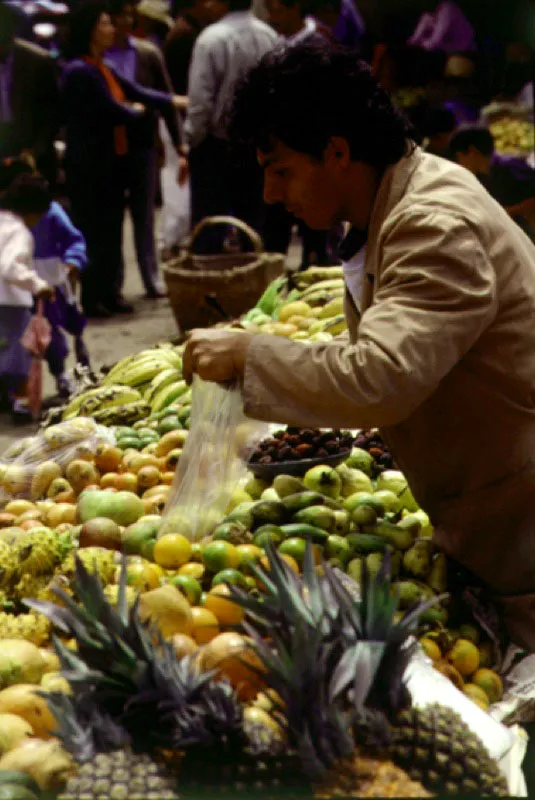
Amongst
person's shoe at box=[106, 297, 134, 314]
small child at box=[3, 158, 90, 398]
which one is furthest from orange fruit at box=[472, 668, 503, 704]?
person's shoe at box=[106, 297, 134, 314]

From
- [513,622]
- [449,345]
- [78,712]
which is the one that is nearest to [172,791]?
[78,712]

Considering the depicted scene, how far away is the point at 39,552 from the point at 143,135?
6166 mm

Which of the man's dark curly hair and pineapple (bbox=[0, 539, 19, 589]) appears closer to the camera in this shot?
the man's dark curly hair

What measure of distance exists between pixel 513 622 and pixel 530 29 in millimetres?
8048

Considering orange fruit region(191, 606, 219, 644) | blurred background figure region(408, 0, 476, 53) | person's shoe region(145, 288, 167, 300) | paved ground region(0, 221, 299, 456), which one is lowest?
person's shoe region(145, 288, 167, 300)

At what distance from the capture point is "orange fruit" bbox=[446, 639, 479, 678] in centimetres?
263

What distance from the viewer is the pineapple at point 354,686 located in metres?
1.72

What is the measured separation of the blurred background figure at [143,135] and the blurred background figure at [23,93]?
0.52 meters

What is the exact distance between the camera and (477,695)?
2533mm

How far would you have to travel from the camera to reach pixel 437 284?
7.28ft

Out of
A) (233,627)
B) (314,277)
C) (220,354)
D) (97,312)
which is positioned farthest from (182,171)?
(233,627)

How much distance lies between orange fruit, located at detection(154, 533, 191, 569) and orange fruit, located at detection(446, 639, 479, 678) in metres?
0.69

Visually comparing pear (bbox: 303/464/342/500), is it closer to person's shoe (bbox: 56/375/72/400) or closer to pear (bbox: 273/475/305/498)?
pear (bbox: 273/475/305/498)

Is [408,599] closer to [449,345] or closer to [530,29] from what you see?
[449,345]
